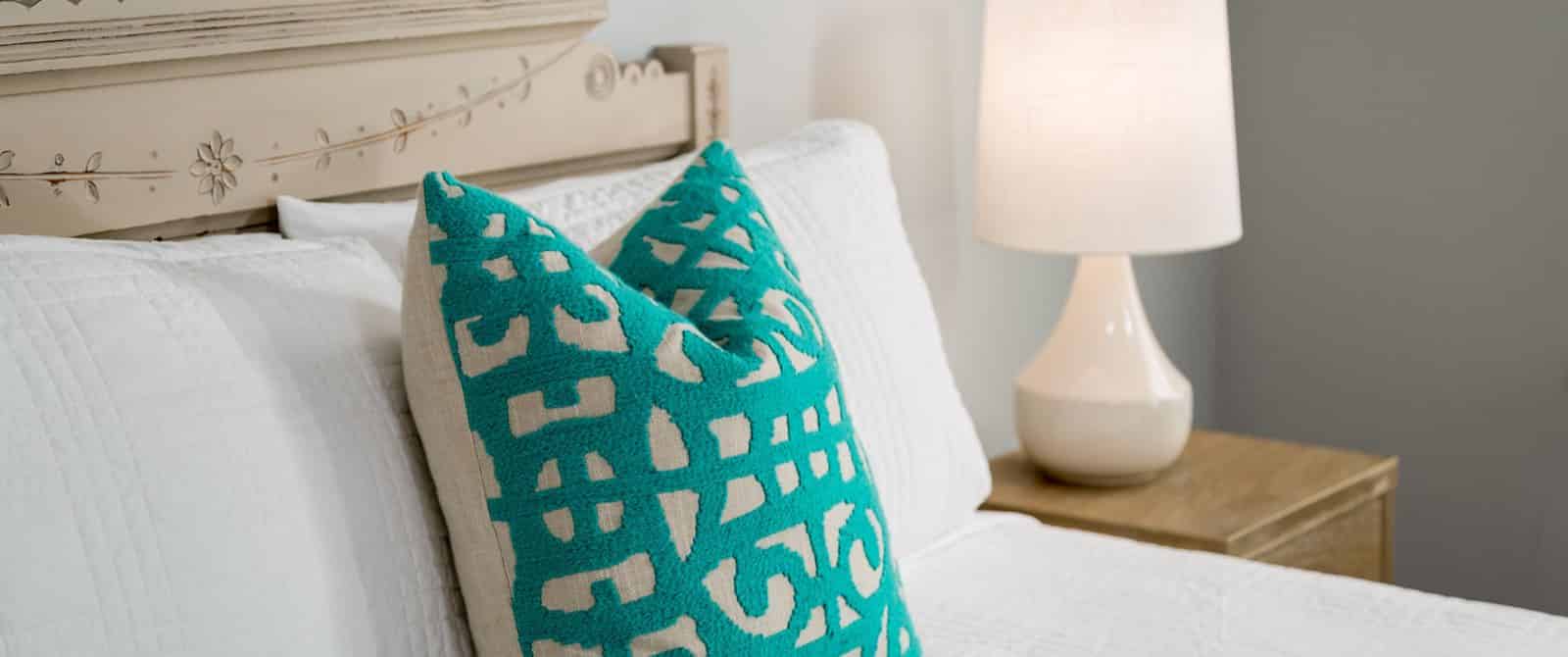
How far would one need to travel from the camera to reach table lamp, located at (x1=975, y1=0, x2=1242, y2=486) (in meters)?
1.88

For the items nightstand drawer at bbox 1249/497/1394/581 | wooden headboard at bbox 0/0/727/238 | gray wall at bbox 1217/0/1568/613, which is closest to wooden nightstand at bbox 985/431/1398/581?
nightstand drawer at bbox 1249/497/1394/581

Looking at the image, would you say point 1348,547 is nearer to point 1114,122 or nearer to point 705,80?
point 1114,122

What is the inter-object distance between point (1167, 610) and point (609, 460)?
62 cm

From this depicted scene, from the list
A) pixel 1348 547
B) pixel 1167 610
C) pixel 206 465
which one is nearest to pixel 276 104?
pixel 206 465

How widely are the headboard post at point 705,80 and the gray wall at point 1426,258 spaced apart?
3.98ft

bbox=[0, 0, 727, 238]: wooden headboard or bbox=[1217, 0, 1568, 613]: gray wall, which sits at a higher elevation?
bbox=[0, 0, 727, 238]: wooden headboard

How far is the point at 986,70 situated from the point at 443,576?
1132mm

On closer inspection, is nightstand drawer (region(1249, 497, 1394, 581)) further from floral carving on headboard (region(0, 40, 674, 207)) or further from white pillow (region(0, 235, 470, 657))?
white pillow (region(0, 235, 470, 657))

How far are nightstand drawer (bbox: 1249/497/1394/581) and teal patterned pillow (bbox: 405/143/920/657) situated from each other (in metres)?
1.02

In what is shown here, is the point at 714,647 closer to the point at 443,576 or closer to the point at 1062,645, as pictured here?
the point at 443,576

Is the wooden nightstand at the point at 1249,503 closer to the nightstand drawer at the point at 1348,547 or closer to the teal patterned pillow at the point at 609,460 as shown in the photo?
the nightstand drawer at the point at 1348,547

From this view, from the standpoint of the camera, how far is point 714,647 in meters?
0.97

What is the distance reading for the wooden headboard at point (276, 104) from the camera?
1.17 m

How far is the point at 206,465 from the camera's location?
0.92m
